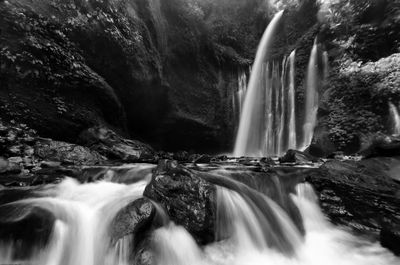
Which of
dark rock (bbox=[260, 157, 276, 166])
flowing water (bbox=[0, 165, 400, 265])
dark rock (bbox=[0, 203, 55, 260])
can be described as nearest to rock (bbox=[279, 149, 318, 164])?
dark rock (bbox=[260, 157, 276, 166])

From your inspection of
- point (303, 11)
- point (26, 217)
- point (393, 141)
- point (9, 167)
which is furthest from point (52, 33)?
point (303, 11)

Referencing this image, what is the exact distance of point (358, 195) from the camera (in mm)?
5297

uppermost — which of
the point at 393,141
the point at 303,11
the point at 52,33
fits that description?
the point at 303,11

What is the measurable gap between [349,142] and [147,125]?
919 centimetres

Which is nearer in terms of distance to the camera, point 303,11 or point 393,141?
point 393,141

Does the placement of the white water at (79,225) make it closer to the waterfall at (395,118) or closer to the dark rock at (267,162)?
the dark rock at (267,162)

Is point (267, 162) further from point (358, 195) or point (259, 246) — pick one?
point (259, 246)

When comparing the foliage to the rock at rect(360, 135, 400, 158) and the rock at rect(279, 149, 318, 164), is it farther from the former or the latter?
the rock at rect(360, 135, 400, 158)

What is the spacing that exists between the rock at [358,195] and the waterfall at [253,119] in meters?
9.01

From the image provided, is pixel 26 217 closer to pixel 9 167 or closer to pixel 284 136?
pixel 9 167

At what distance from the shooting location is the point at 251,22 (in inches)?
805

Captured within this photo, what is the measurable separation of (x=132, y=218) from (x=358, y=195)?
4362 millimetres

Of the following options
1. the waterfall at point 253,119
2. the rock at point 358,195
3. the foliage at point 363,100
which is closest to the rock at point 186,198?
the rock at point 358,195

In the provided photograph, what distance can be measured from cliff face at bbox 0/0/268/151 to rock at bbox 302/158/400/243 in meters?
7.30
